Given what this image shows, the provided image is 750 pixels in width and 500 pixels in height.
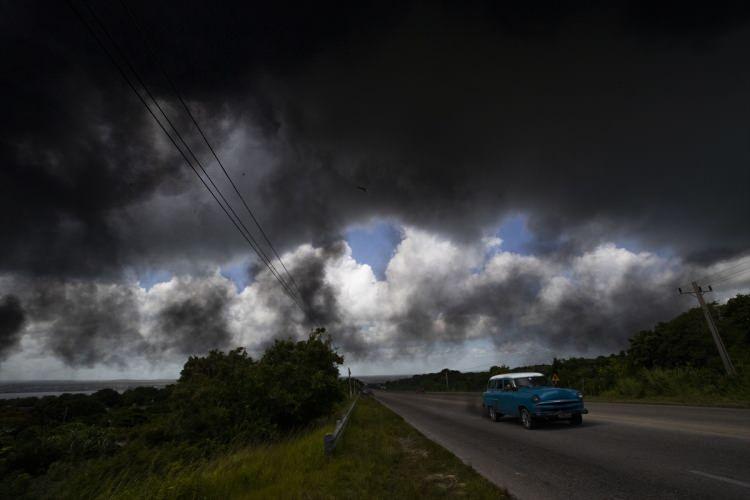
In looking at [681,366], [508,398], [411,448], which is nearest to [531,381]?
[508,398]

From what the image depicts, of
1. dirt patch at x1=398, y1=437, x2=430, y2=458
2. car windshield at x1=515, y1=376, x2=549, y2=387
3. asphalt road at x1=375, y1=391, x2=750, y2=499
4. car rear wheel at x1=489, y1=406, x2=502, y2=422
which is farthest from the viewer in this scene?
car rear wheel at x1=489, y1=406, x2=502, y2=422

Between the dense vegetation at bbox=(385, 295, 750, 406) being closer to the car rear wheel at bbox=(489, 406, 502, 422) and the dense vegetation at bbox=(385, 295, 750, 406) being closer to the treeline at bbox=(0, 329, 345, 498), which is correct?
the car rear wheel at bbox=(489, 406, 502, 422)

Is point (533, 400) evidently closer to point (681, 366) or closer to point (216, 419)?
point (216, 419)

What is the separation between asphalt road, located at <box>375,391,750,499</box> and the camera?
17.1ft

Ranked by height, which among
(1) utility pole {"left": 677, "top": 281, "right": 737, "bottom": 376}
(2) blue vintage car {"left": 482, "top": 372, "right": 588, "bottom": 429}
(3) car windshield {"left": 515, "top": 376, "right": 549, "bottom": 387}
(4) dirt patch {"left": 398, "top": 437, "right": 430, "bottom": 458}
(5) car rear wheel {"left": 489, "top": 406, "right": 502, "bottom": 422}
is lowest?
(4) dirt patch {"left": 398, "top": 437, "right": 430, "bottom": 458}

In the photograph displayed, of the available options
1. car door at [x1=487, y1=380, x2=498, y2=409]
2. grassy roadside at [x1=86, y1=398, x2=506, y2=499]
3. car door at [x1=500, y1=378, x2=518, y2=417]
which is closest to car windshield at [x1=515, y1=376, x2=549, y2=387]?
car door at [x1=500, y1=378, x2=518, y2=417]

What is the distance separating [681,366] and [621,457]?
42.0 metres

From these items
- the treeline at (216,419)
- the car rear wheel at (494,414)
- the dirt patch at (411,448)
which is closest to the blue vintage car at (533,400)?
the car rear wheel at (494,414)

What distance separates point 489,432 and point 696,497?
8.41 m

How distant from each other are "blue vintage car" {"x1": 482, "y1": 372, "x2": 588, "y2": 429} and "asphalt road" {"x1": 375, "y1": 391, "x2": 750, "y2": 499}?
1.52 feet

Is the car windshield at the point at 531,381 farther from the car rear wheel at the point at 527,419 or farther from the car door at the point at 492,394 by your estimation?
the car door at the point at 492,394

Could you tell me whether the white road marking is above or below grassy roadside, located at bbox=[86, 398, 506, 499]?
above

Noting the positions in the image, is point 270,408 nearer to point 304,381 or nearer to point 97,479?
point 304,381

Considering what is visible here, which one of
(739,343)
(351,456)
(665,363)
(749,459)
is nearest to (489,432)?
(351,456)
